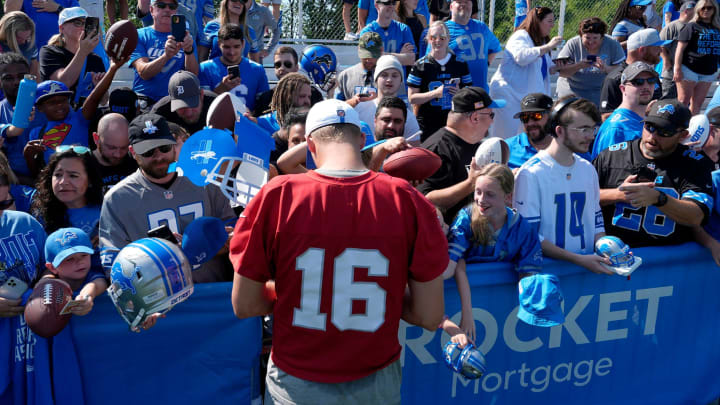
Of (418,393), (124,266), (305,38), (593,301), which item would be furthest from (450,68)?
(305,38)

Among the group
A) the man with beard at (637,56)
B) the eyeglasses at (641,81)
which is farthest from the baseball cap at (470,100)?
the man with beard at (637,56)

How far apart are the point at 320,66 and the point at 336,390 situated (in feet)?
17.2

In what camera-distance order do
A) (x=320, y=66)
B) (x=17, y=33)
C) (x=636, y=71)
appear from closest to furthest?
(x=636, y=71) → (x=17, y=33) → (x=320, y=66)

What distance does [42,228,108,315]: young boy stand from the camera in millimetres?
3439

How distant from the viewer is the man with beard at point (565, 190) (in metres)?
4.24

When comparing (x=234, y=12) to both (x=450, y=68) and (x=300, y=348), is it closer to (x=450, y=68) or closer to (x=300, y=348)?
(x=450, y=68)

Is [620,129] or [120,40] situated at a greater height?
[120,40]

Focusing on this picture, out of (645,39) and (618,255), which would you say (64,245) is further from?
(645,39)

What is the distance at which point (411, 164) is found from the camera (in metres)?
3.63

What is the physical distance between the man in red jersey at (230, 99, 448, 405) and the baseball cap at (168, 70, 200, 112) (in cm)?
328

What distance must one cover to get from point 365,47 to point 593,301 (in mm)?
4079

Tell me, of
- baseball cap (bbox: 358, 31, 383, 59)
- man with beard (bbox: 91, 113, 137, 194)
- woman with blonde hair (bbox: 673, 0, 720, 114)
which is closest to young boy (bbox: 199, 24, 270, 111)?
baseball cap (bbox: 358, 31, 383, 59)

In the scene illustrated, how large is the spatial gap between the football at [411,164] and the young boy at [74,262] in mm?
1611

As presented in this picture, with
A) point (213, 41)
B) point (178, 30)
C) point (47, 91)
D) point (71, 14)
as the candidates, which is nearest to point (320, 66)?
point (213, 41)
